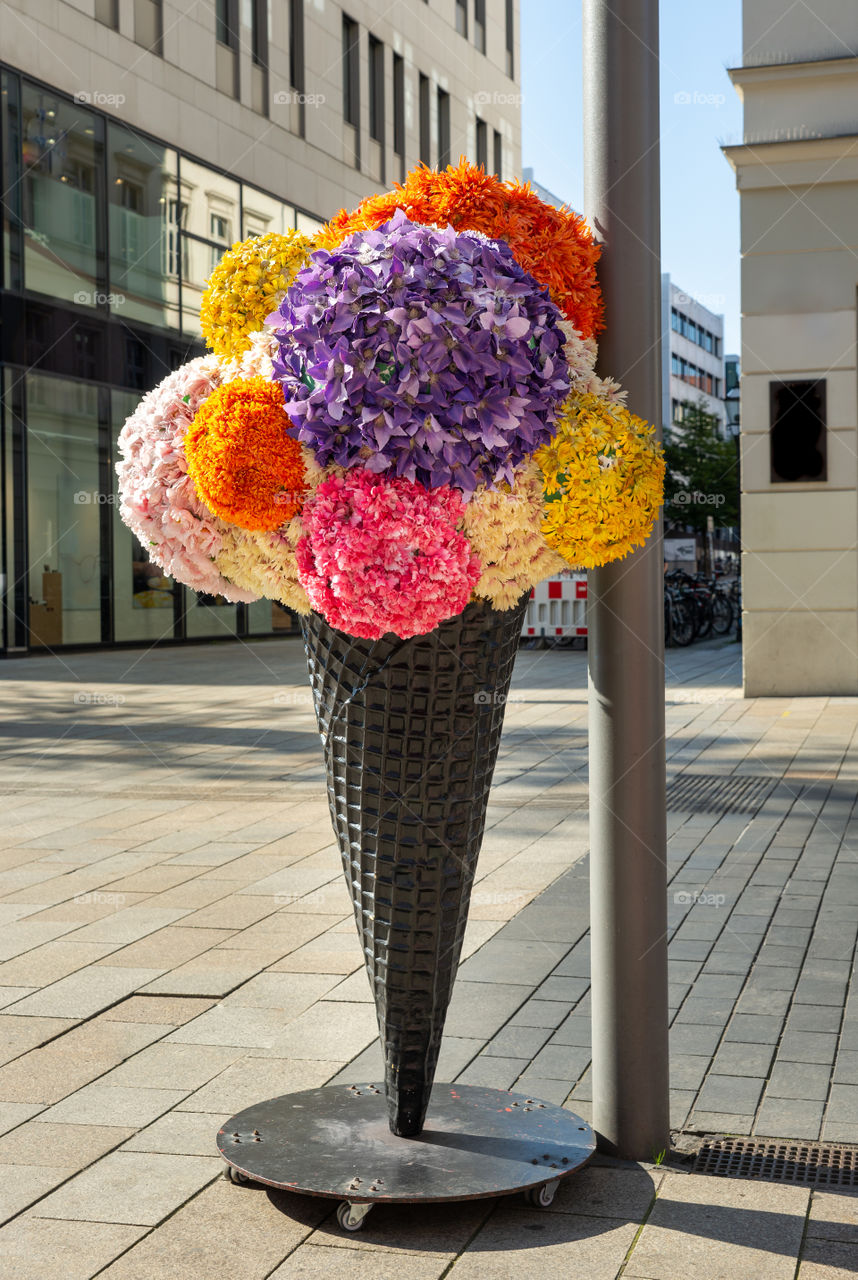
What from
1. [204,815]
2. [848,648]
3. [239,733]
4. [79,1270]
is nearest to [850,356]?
[848,648]

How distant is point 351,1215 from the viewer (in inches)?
114

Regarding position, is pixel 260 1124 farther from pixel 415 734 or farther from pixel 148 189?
pixel 148 189

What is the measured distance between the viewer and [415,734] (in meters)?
2.94

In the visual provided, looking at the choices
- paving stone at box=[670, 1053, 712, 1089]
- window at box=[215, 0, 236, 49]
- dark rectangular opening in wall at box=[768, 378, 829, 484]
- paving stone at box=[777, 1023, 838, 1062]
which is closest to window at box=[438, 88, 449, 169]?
window at box=[215, 0, 236, 49]

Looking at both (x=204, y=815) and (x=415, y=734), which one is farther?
(x=204, y=815)

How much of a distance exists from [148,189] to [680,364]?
271 feet

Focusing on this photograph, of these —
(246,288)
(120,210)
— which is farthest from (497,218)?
(120,210)

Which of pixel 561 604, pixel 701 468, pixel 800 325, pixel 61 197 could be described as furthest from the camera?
pixel 701 468

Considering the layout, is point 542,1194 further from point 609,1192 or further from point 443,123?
point 443,123

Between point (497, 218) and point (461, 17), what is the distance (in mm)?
31327

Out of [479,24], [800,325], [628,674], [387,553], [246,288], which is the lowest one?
[628,674]

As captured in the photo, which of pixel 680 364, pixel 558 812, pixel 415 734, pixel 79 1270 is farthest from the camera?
pixel 680 364

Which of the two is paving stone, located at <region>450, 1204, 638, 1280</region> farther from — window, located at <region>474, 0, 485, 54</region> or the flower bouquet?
window, located at <region>474, 0, 485, 54</region>

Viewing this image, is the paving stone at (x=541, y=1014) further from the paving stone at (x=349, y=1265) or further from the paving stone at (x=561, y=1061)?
the paving stone at (x=349, y=1265)
